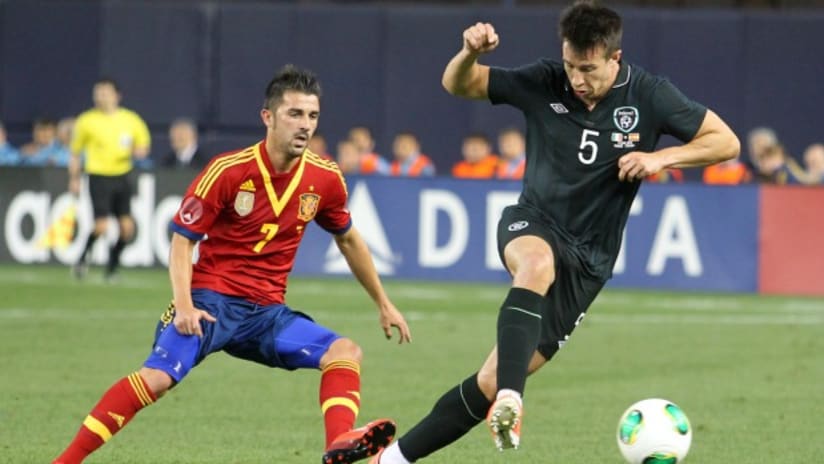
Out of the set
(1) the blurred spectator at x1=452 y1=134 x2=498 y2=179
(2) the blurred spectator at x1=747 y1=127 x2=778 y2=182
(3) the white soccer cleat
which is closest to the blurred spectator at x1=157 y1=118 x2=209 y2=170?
(1) the blurred spectator at x1=452 y1=134 x2=498 y2=179

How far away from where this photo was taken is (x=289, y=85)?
290 inches

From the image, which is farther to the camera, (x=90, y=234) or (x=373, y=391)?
(x=90, y=234)

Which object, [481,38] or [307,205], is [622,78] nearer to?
[481,38]

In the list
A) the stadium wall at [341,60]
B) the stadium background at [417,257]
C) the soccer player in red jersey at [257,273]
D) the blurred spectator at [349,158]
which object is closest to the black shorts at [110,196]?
the stadium background at [417,257]

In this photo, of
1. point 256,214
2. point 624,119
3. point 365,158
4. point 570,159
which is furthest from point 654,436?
point 365,158

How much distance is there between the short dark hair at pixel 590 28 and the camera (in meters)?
6.94

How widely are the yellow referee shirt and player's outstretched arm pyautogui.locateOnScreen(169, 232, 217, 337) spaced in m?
12.0

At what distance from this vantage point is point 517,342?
6664mm

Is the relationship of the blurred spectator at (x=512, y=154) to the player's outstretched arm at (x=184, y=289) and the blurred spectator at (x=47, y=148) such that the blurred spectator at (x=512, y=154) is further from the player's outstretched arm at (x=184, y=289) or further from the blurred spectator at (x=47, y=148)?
the player's outstretched arm at (x=184, y=289)

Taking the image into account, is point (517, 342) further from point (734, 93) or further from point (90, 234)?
point (734, 93)

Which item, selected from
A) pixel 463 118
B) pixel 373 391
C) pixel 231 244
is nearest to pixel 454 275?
pixel 463 118

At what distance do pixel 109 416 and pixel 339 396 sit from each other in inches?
39.7

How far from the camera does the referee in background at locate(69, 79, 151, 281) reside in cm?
1877

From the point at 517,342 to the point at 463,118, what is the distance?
19.0 metres
